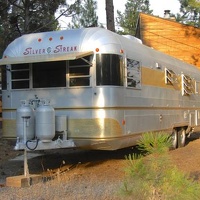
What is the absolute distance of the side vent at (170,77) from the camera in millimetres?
11012

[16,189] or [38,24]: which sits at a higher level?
[38,24]

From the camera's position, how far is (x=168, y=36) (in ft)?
76.3

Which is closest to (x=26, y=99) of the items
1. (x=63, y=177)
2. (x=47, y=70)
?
(x=47, y=70)

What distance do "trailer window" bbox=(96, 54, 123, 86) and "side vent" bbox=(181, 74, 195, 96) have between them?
186 inches

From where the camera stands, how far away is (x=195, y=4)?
60.3 feet

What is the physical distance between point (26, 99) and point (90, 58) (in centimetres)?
159

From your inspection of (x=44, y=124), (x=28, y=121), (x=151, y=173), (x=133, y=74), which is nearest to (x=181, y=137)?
→ (x=133, y=74)

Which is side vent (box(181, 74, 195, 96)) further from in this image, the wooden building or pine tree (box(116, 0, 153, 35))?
pine tree (box(116, 0, 153, 35))

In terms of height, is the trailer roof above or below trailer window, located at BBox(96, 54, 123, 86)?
above

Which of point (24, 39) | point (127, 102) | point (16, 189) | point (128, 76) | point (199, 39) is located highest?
point (199, 39)

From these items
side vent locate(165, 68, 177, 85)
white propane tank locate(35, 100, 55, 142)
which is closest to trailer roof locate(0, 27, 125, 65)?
white propane tank locate(35, 100, 55, 142)

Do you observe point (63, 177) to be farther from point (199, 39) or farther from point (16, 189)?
point (199, 39)

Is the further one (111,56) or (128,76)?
(128,76)

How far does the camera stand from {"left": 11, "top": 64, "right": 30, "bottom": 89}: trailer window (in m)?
8.71
